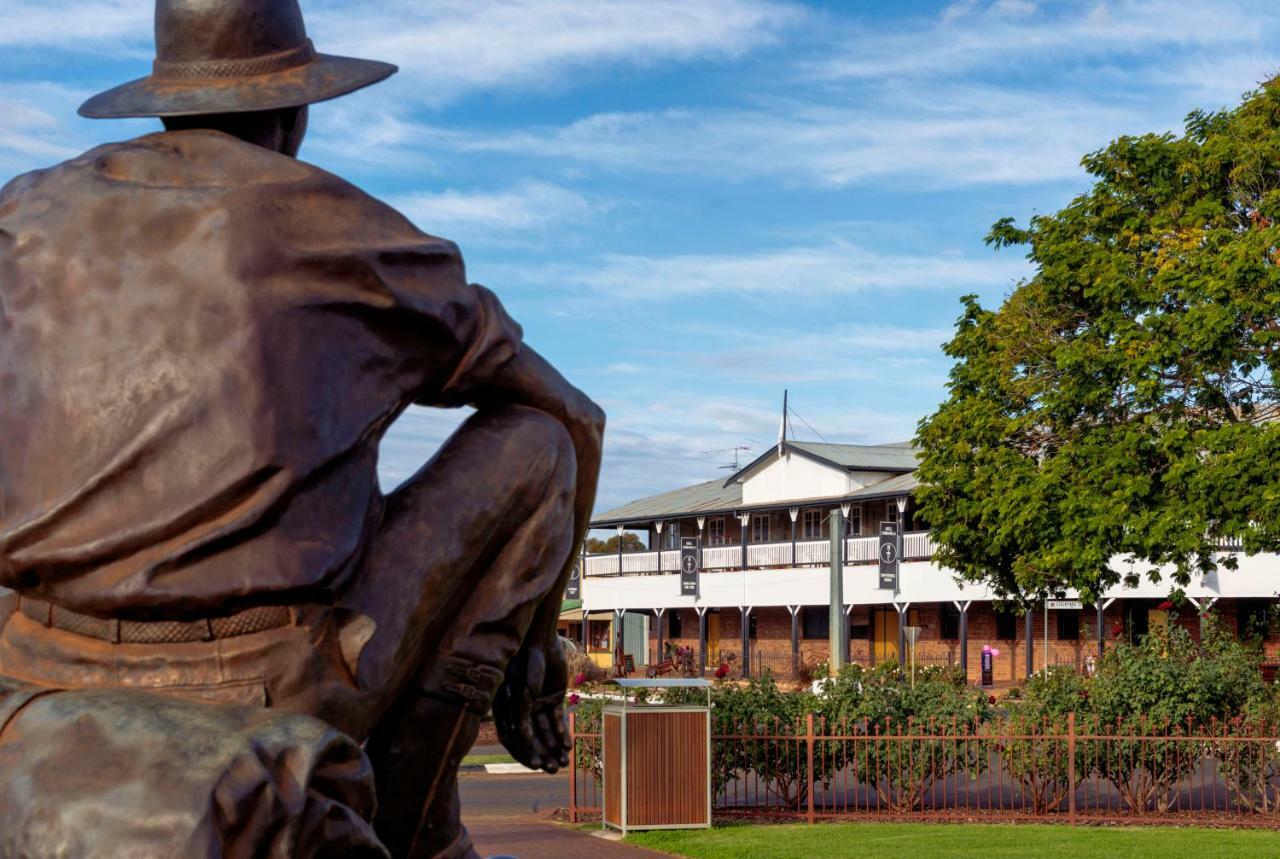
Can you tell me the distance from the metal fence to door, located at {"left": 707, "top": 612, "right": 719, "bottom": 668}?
34280 millimetres

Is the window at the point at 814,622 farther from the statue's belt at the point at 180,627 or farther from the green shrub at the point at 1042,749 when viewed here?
the statue's belt at the point at 180,627

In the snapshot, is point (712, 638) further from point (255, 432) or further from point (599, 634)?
point (255, 432)

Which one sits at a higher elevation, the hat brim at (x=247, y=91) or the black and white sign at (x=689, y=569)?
the black and white sign at (x=689, y=569)

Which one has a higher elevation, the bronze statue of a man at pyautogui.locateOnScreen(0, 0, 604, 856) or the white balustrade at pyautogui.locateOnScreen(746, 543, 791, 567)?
the white balustrade at pyautogui.locateOnScreen(746, 543, 791, 567)

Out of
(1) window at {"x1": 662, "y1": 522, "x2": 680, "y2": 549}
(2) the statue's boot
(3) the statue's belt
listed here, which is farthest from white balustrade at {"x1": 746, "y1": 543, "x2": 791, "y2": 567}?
(3) the statue's belt

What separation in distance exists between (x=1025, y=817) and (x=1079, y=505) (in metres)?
7.12

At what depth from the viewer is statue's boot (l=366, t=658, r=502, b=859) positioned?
2.71m

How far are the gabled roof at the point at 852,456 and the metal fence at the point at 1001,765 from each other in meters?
30.2

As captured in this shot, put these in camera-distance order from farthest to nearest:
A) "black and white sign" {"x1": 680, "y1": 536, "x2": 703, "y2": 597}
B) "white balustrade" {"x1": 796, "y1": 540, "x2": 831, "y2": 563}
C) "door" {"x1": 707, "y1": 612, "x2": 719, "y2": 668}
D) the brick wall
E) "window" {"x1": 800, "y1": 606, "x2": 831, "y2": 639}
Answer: "door" {"x1": 707, "y1": 612, "x2": 719, "y2": 668}, "black and white sign" {"x1": 680, "y1": 536, "x2": 703, "y2": 597}, "window" {"x1": 800, "y1": 606, "x2": 831, "y2": 639}, "white balustrade" {"x1": 796, "y1": 540, "x2": 831, "y2": 563}, the brick wall

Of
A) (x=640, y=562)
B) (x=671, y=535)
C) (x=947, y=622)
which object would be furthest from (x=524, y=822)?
(x=671, y=535)

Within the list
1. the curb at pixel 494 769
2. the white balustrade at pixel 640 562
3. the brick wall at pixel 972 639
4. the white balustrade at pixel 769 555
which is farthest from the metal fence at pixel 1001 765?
the white balustrade at pixel 640 562

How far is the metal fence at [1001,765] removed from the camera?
14.8 meters

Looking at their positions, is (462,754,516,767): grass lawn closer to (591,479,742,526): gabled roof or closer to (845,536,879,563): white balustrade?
(845,536,879,563): white balustrade

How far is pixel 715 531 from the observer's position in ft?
175
